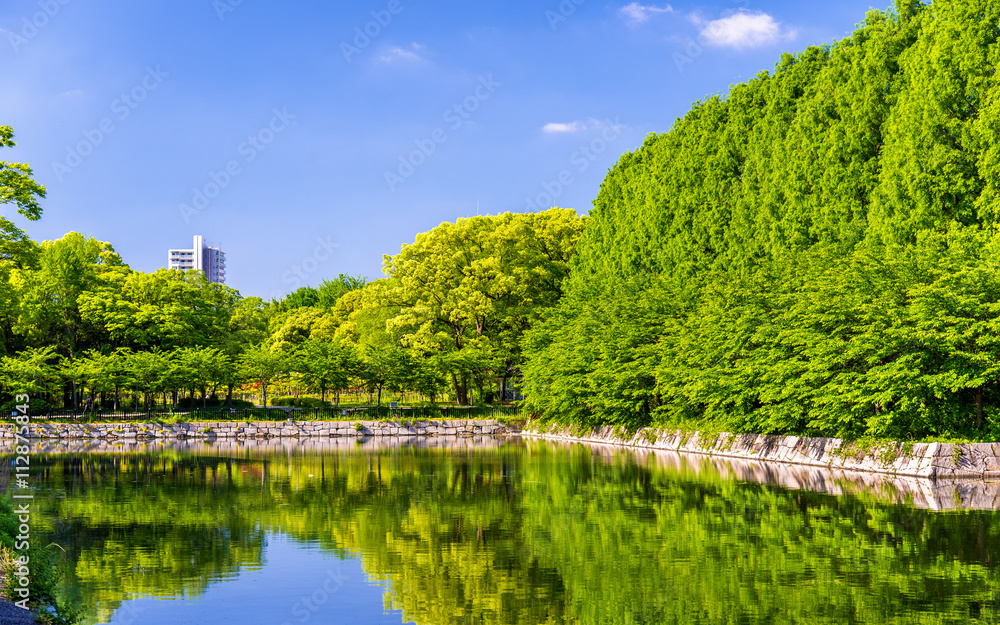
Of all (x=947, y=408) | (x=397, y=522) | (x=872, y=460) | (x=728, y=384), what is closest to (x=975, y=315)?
(x=947, y=408)

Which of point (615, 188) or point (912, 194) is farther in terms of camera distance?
point (615, 188)

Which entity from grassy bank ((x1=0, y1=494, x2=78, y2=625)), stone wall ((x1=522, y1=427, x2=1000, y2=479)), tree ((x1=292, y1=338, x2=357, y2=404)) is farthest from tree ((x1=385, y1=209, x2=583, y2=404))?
grassy bank ((x1=0, y1=494, x2=78, y2=625))

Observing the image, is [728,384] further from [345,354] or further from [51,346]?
[51,346]

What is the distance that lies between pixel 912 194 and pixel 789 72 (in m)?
14.8

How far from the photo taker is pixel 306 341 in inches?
2375

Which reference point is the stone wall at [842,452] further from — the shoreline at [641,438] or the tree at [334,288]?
the tree at [334,288]

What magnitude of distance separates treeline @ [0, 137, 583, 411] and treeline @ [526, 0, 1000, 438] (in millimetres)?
8883

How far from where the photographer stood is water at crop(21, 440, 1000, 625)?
9703mm

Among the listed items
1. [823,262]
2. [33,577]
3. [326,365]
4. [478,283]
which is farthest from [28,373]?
[33,577]

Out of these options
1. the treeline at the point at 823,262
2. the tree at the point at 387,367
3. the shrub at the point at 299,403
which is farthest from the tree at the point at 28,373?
the treeline at the point at 823,262

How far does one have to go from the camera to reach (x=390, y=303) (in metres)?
60.1

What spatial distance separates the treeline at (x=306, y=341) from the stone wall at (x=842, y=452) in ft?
63.6

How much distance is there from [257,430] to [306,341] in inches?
461

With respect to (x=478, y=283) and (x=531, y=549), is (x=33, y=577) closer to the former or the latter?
(x=531, y=549)
